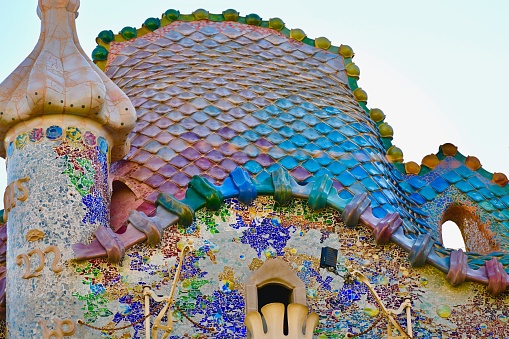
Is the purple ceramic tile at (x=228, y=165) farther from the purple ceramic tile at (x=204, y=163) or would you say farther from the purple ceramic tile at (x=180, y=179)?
the purple ceramic tile at (x=180, y=179)

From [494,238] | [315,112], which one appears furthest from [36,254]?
[494,238]

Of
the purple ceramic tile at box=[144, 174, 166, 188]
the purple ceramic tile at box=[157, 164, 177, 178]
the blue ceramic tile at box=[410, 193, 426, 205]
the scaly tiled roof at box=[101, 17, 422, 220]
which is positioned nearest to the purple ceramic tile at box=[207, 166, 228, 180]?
the scaly tiled roof at box=[101, 17, 422, 220]

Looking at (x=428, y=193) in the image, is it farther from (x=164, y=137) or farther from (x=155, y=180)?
(x=155, y=180)

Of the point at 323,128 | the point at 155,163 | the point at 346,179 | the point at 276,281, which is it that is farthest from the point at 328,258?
the point at 155,163

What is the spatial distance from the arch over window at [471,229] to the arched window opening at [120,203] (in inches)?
136

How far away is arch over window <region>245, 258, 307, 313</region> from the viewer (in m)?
16.8

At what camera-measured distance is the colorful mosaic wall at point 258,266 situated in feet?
54.4

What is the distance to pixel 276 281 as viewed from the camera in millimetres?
16922

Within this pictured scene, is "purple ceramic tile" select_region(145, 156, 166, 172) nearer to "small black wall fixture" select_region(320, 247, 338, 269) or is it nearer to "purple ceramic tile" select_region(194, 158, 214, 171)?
"purple ceramic tile" select_region(194, 158, 214, 171)

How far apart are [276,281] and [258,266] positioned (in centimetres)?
23

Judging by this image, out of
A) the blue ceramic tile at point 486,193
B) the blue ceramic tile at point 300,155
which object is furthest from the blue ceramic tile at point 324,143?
the blue ceramic tile at point 486,193

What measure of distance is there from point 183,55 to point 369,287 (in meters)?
4.23

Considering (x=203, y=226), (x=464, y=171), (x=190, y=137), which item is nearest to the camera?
(x=203, y=226)

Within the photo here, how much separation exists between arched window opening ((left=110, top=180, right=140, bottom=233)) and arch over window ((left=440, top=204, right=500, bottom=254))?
11.4 ft
